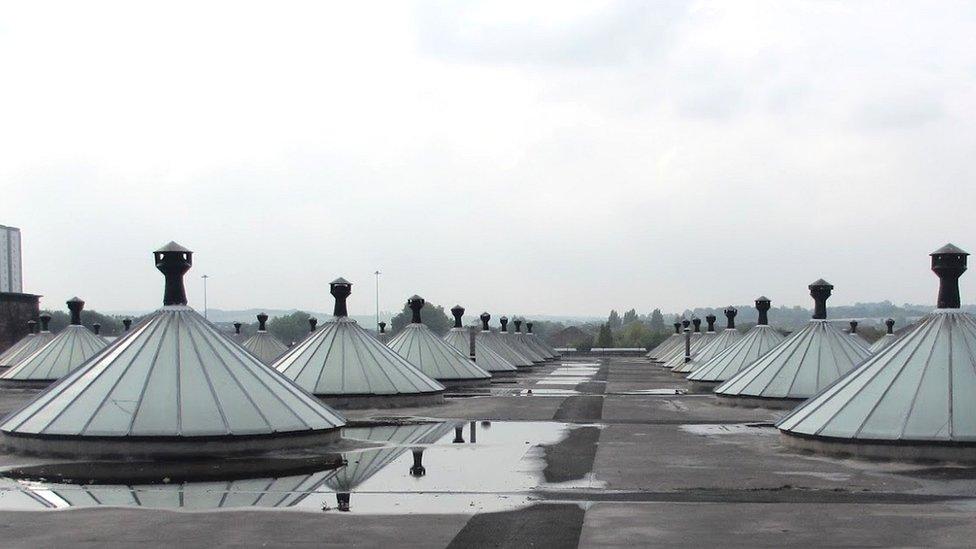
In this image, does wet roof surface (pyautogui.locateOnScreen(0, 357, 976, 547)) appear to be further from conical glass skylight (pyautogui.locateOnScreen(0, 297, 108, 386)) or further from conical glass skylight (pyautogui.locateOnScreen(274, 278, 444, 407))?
conical glass skylight (pyautogui.locateOnScreen(0, 297, 108, 386))

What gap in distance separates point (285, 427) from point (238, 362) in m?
2.27

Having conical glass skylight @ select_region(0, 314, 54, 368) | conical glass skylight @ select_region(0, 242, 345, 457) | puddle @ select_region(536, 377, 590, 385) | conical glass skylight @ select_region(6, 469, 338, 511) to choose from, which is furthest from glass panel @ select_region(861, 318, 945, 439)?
conical glass skylight @ select_region(0, 314, 54, 368)

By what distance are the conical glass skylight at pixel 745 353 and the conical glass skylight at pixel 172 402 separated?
27697 millimetres

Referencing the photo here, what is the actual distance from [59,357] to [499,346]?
30.9 m

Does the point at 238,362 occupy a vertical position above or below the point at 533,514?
above

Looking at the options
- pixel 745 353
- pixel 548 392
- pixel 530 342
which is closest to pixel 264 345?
pixel 548 392

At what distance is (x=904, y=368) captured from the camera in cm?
2280

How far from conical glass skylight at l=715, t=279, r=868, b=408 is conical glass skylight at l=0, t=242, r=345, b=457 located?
669 inches

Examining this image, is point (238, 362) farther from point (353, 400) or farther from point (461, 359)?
point (461, 359)

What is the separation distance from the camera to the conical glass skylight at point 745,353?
49.7 metres

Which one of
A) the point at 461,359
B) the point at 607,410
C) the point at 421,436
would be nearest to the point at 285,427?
the point at 421,436

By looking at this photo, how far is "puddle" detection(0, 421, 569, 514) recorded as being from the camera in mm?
16719

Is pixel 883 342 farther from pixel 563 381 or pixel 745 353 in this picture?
pixel 563 381

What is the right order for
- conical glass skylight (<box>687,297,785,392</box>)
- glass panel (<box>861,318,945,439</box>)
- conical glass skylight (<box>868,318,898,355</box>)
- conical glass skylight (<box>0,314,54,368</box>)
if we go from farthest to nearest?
conical glass skylight (<box>0,314,54,368</box>) < conical glass skylight (<box>687,297,785,392</box>) < conical glass skylight (<box>868,318,898,355</box>) < glass panel (<box>861,318,945,439</box>)
